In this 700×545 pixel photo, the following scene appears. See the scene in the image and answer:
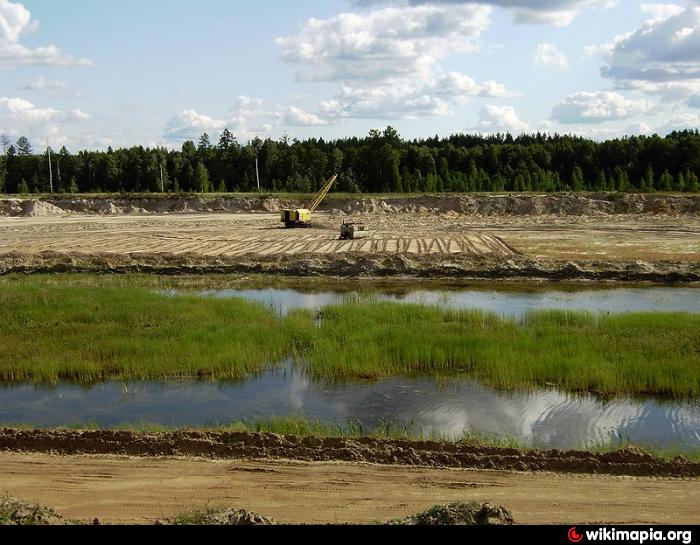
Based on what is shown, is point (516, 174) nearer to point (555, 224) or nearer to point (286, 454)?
point (555, 224)

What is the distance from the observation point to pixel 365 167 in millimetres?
89438

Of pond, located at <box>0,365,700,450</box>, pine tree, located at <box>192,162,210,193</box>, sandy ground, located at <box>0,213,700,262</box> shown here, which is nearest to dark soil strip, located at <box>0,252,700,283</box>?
sandy ground, located at <box>0,213,700,262</box>

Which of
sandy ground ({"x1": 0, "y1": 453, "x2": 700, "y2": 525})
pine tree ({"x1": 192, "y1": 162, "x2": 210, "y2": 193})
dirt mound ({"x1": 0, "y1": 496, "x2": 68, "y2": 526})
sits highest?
pine tree ({"x1": 192, "y1": 162, "x2": 210, "y2": 193})

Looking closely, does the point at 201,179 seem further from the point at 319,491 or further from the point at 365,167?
the point at 319,491

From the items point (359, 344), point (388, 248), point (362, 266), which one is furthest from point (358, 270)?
point (359, 344)

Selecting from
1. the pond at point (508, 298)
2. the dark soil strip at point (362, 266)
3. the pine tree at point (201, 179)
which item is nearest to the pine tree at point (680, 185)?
the dark soil strip at point (362, 266)

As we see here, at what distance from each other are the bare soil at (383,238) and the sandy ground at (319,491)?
72.6ft

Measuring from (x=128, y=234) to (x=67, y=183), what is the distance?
181ft

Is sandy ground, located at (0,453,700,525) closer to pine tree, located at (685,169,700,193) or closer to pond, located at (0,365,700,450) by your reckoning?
pond, located at (0,365,700,450)

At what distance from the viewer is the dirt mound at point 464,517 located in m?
7.78

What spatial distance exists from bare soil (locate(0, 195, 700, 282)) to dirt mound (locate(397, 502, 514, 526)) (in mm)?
24307

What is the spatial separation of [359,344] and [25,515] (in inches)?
422

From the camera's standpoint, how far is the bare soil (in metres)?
33.2

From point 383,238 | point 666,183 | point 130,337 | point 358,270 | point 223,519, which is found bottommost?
point 223,519
